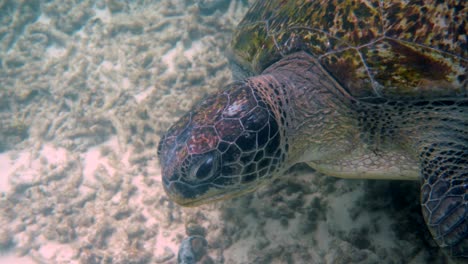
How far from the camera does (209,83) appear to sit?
3.21 metres

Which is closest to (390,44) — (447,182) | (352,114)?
(352,114)

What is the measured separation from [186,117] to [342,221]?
1.10 m

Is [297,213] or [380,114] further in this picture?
[297,213]

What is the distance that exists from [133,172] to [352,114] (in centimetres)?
216

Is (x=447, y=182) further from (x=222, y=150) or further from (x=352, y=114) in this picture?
(x=222, y=150)

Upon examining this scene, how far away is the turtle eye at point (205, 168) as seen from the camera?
1.52 m

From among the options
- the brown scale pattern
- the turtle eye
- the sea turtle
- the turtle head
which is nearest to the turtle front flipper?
the sea turtle

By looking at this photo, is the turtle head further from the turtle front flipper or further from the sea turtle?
the turtle front flipper

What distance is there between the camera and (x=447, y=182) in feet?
4.50

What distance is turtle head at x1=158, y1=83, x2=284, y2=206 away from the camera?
60.0 inches

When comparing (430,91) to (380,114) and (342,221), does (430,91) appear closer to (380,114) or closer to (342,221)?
(380,114)

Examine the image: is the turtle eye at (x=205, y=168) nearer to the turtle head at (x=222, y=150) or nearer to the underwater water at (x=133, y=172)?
the turtle head at (x=222, y=150)

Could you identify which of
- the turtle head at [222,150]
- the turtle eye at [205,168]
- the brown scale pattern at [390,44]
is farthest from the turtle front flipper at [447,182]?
the turtle eye at [205,168]

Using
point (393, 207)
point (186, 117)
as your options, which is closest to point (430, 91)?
point (393, 207)
